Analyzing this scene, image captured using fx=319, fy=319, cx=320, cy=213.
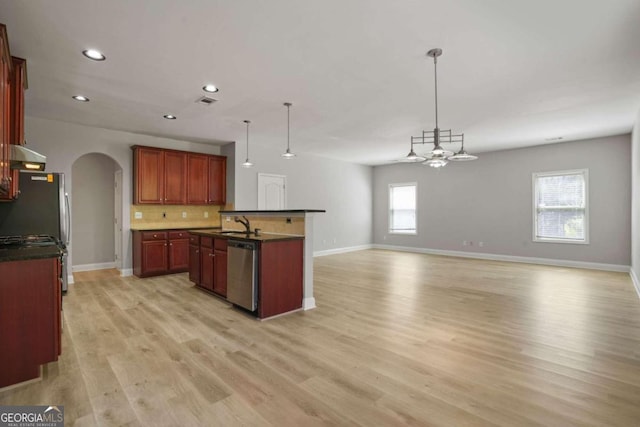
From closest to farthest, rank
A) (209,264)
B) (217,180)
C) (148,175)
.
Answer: (209,264), (148,175), (217,180)

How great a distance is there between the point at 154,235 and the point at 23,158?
3.23m

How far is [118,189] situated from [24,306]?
15.1 ft

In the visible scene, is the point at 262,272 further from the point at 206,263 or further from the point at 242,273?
the point at 206,263

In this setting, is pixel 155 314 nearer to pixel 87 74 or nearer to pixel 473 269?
pixel 87 74

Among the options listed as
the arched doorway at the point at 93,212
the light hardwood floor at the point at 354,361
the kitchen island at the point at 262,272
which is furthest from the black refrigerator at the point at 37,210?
the arched doorway at the point at 93,212

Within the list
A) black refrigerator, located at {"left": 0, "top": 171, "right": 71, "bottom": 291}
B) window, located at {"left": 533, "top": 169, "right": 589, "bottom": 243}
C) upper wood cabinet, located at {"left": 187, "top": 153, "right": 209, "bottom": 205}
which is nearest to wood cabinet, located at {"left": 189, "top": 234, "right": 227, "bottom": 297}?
black refrigerator, located at {"left": 0, "top": 171, "right": 71, "bottom": 291}

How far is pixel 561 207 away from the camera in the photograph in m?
7.11

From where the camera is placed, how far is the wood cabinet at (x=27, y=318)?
217cm

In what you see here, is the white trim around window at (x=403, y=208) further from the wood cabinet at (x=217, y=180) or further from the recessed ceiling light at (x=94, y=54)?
the recessed ceiling light at (x=94, y=54)

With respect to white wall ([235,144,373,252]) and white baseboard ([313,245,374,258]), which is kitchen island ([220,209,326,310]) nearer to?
white wall ([235,144,373,252])

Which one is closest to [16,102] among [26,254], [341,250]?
[26,254]

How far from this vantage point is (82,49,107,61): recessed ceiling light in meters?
2.98

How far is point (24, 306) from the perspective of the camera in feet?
7.34

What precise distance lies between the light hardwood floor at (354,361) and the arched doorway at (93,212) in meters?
2.25
